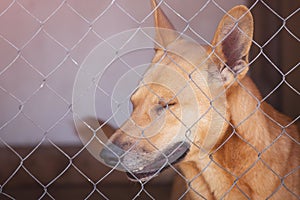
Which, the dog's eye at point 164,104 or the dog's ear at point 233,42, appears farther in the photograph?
the dog's eye at point 164,104

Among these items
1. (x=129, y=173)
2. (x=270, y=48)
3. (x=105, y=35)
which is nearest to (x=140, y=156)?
(x=129, y=173)

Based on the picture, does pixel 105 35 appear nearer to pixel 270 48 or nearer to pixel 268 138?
pixel 270 48

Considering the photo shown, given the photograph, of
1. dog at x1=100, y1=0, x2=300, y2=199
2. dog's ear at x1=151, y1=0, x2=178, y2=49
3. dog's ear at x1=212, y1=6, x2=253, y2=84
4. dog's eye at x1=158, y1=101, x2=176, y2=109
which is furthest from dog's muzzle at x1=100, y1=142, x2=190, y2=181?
dog's ear at x1=151, y1=0, x2=178, y2=49

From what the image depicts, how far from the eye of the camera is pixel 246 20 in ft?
7.99

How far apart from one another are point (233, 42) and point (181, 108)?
0.41m

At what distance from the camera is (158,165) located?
Answer: 2631mm

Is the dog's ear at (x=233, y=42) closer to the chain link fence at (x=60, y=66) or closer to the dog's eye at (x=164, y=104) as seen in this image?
the dog's eye at (x=164, y=104)

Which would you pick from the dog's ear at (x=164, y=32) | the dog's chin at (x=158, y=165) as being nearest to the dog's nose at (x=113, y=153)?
the dog's chin at (x=158, y=165)

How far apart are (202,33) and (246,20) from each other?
244 centimetres

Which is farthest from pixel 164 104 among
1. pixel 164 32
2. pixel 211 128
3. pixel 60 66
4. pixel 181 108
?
pixel 60 66

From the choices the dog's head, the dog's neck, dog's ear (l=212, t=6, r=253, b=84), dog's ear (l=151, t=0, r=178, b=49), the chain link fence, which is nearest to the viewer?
dog's ear (l=212, t=6, r=253, b=84)

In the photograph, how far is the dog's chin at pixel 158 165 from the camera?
2611 millimetres

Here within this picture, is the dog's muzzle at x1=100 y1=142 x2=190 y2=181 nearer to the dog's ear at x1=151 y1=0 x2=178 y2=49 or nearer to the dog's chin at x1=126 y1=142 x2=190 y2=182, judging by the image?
the dog's chin at x1=126 y1=142 x2=190 y2=182

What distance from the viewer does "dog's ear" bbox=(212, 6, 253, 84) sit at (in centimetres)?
244
